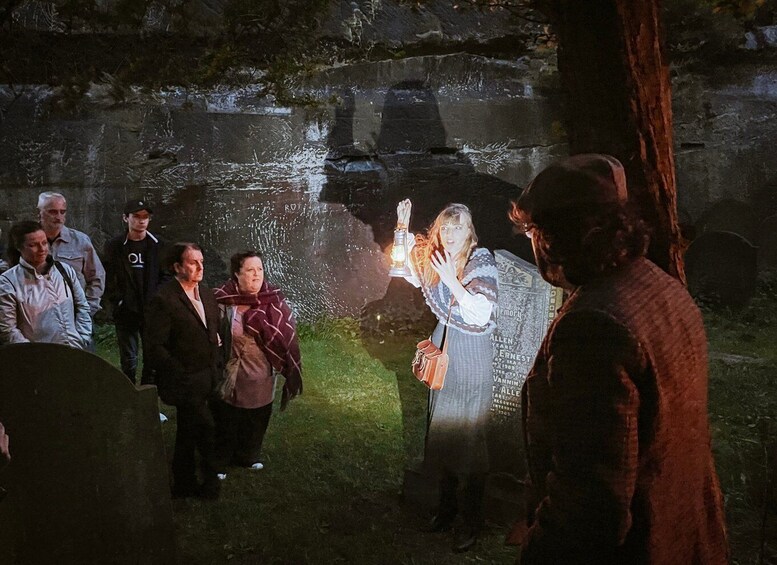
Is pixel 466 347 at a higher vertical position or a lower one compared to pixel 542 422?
lower

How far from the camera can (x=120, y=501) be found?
3.43 meters

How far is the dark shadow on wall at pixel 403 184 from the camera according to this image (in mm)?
9516

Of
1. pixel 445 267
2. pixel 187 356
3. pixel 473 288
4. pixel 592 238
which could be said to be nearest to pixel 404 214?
pixel 445 267

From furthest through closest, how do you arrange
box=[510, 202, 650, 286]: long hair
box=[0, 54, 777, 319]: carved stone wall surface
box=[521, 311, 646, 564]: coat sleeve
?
1. box=[0, 54, 777, 319]: carved stone wall surface
2. box=[510, 202, 650, 286]: long hair
3. box=[521, 311, 646, 564]: coat sleeve

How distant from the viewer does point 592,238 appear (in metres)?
1.86

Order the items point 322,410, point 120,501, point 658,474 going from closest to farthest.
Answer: point 658,474 < point 120,501 < point 322,410

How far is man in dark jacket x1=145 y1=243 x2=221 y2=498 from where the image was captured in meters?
4.76

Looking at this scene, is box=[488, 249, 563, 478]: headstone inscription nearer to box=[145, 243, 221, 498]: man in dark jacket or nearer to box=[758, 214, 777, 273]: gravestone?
box=[145, 243, 221, 498]: man in dark jacket

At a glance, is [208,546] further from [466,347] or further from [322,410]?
[322,410]

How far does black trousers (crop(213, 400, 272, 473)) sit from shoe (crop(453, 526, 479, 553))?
187 centimetres

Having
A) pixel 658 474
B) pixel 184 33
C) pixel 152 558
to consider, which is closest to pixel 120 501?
pixel 152 558

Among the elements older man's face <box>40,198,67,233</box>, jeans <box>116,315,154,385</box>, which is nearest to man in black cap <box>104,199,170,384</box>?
jeans <box>116,315,154,385</box>

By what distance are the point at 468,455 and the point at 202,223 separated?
606cm

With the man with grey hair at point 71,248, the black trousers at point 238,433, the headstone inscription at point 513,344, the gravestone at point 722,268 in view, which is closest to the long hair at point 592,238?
the headstone inscription at point 513,344
